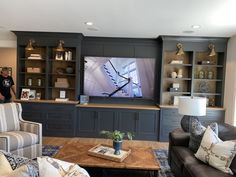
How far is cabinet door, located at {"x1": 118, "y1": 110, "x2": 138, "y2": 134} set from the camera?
5.12 metres

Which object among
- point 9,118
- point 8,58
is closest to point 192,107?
point 9,118

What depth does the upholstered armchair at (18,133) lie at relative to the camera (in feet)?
11.1

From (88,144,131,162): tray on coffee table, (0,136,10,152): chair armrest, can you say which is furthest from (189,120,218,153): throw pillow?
(0,136,10,152): chair armrest

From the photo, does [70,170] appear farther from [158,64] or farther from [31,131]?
[158,64]

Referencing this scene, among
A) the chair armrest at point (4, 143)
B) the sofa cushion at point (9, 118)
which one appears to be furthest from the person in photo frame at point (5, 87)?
the chair armrest at point (4, 143)

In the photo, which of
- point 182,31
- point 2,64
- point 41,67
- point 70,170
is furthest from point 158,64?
point 2,64

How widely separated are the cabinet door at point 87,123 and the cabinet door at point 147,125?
3.33ft

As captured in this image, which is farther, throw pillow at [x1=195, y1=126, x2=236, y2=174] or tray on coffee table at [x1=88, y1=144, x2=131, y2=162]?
tray on coffee table at [x1=88, y1=144, x2=131, y2=162]

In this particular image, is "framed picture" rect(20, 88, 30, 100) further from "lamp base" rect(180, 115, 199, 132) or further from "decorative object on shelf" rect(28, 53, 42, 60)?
"lamp base" rect(180, 115, 199, 132)

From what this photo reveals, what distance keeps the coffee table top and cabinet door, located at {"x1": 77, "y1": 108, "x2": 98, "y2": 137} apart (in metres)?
2.03

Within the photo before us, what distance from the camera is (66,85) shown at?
5.38 metres

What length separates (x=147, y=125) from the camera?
A: 5.14 metres

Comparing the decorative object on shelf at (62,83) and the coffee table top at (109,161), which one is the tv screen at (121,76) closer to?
the decorative object on shelf at (62,83)

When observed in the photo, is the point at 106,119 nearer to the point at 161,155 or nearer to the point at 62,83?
the point at 62,83
